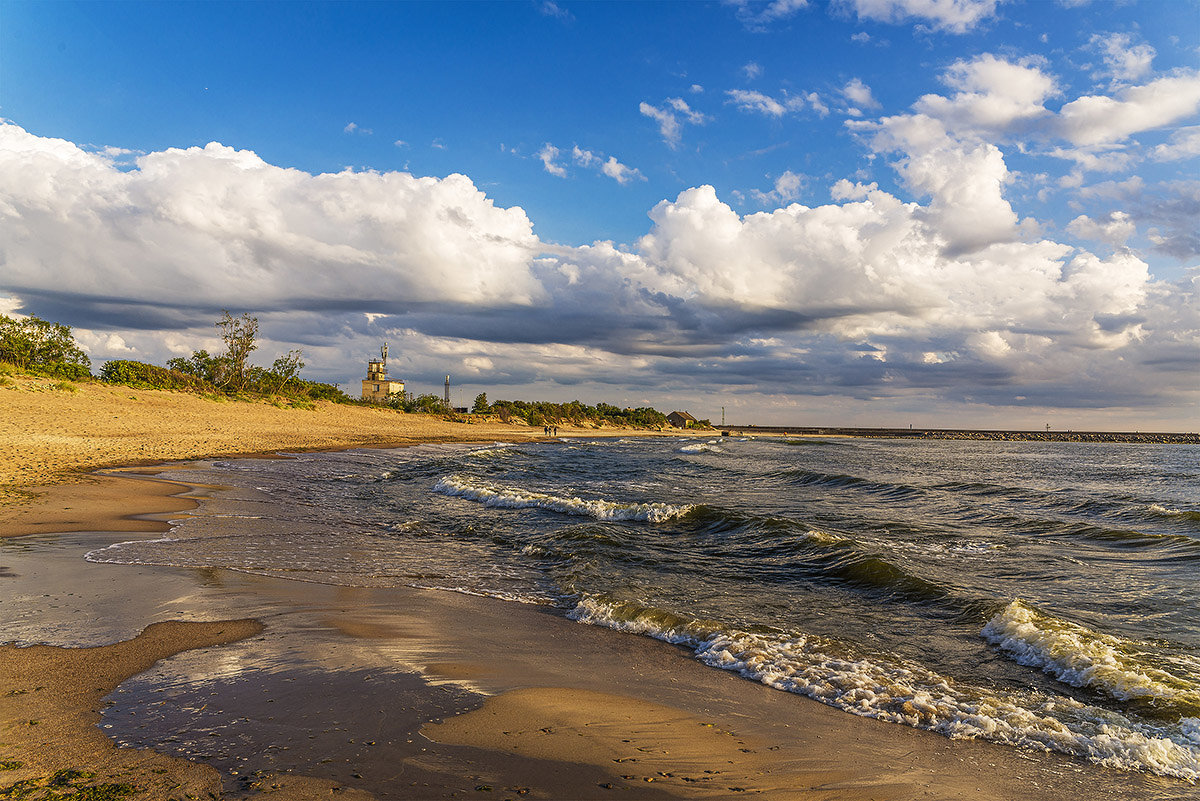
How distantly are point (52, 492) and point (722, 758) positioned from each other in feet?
51.9

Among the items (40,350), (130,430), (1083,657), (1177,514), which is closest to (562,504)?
(1083,657)

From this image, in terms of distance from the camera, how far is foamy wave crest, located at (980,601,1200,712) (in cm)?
527

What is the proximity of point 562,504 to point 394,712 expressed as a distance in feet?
39.4

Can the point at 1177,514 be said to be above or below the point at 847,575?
above

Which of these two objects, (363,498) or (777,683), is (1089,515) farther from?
(363,498)

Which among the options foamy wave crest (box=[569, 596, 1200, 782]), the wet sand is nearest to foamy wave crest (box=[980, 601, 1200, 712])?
foamy wave crest (box=[569, 596, 1200, 782])

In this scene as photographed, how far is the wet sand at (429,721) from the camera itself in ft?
11.3

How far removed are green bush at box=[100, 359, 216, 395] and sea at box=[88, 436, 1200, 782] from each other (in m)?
31.3

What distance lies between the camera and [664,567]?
1003cm

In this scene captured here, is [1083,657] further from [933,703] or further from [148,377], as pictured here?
[148,377]

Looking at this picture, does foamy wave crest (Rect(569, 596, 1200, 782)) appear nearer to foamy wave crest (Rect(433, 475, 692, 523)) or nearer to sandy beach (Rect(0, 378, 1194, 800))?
sandy beach (Rect(0, 378, 1194, 800))

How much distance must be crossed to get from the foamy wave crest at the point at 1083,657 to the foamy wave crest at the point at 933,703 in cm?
55

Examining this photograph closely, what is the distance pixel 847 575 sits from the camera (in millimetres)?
9539

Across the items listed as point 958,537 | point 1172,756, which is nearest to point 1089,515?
point 958,537
